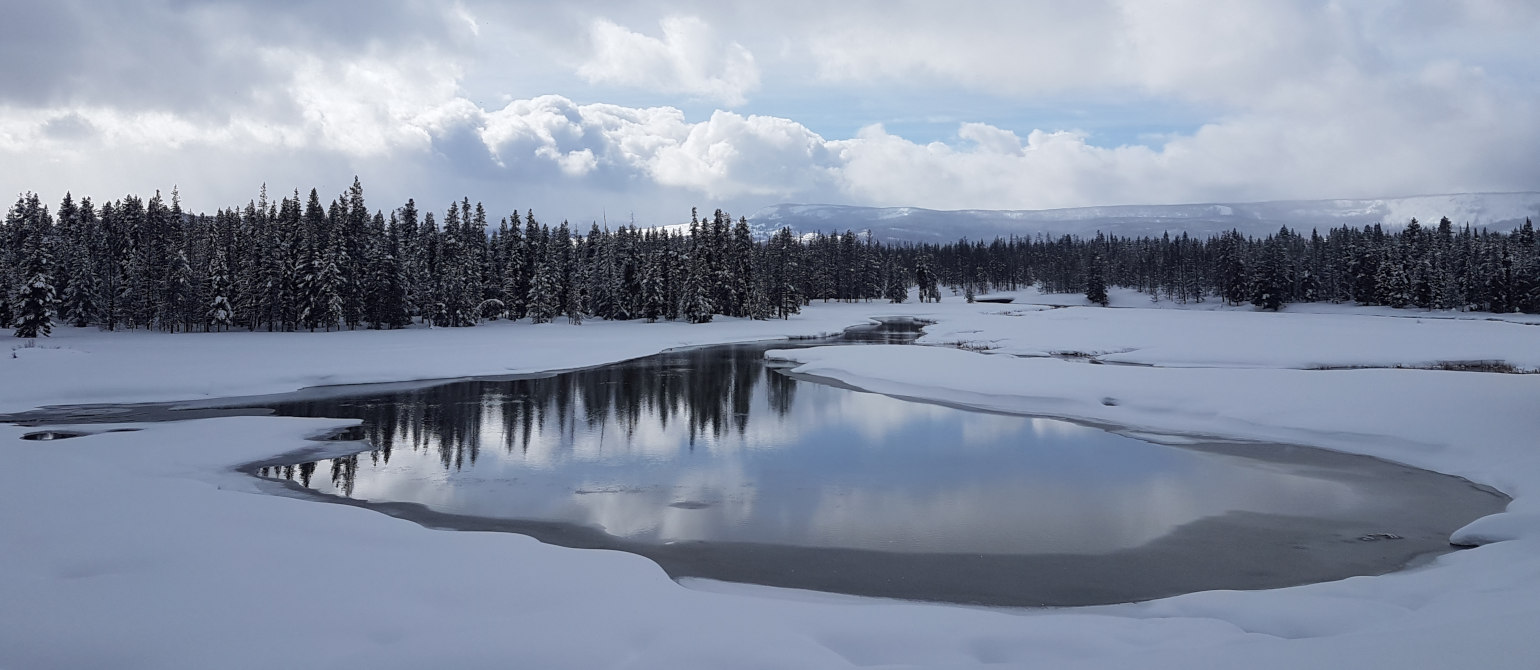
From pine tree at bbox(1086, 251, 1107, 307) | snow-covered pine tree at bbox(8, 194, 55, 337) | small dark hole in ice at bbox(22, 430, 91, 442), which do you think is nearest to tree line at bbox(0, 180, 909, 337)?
snow-covered pine tree at bbox(8, 194, 55, 337)

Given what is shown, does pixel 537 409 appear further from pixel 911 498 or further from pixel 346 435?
pixel 911 498

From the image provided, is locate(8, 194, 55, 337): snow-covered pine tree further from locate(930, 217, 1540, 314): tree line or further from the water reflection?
locate(930, 217, 1540, 314): tree line

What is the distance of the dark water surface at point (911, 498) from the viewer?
10117mm

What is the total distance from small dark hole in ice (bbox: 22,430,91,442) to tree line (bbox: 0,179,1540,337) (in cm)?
4896

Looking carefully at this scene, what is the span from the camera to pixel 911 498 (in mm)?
13672

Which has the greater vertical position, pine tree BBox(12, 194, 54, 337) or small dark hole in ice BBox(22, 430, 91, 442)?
pine tree BBox(12, 194, 54, 337)

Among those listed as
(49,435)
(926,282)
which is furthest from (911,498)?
(926,282)

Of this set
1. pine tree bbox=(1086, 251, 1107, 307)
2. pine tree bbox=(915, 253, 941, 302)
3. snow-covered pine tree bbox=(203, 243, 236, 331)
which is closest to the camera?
snow-covered pine tree bbox=(203, 243, 236, 331)

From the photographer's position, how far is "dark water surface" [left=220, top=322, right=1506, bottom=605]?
10117mm

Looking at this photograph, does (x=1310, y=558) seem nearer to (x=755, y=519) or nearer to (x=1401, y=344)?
(x=755, y=519)

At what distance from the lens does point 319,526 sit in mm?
10750

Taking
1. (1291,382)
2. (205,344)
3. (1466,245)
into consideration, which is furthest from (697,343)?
(1466,245)

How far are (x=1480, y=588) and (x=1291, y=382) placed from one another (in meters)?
17.5

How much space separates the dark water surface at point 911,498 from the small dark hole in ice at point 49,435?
538cm
